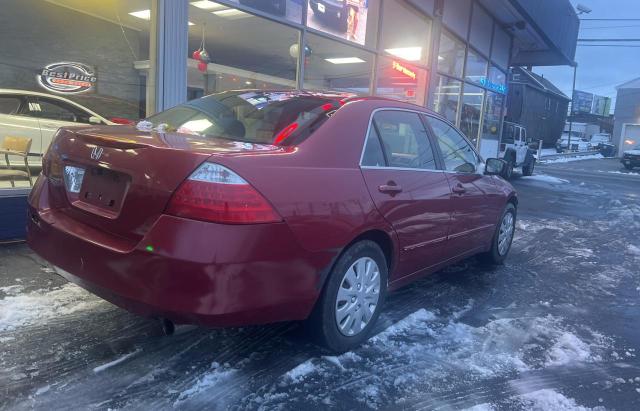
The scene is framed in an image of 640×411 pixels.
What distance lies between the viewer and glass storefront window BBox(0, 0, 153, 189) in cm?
670

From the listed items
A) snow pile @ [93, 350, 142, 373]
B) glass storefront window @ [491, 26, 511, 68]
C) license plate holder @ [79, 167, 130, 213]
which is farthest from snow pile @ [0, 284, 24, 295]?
glass storefront window @ [491, 26, 511, 68]

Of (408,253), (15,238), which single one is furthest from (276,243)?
(15,238)

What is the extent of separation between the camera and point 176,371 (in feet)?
8.83

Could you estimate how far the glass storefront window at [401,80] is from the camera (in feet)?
35.8

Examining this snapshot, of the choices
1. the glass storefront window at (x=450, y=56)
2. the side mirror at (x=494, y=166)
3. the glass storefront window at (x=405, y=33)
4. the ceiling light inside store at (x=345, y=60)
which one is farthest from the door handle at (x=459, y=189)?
the glass storefront window at (x=450, y=56)

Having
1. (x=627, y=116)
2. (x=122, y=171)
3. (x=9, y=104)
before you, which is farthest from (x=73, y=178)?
(x=627, y=116)

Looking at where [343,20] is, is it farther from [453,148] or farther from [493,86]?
[493,86]

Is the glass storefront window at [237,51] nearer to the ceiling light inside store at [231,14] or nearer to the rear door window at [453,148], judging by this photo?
the ceiling light inside store at [231,14]

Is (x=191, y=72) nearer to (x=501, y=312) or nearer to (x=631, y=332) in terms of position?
(x=501, y=312)

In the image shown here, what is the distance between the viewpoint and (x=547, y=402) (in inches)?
105

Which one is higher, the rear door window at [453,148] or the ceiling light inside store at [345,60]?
the ceiling light inside store at [345,60]

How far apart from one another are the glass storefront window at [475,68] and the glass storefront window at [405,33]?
3026 millimetres

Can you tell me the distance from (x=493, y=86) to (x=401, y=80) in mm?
6469

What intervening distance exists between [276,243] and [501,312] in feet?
7.95
